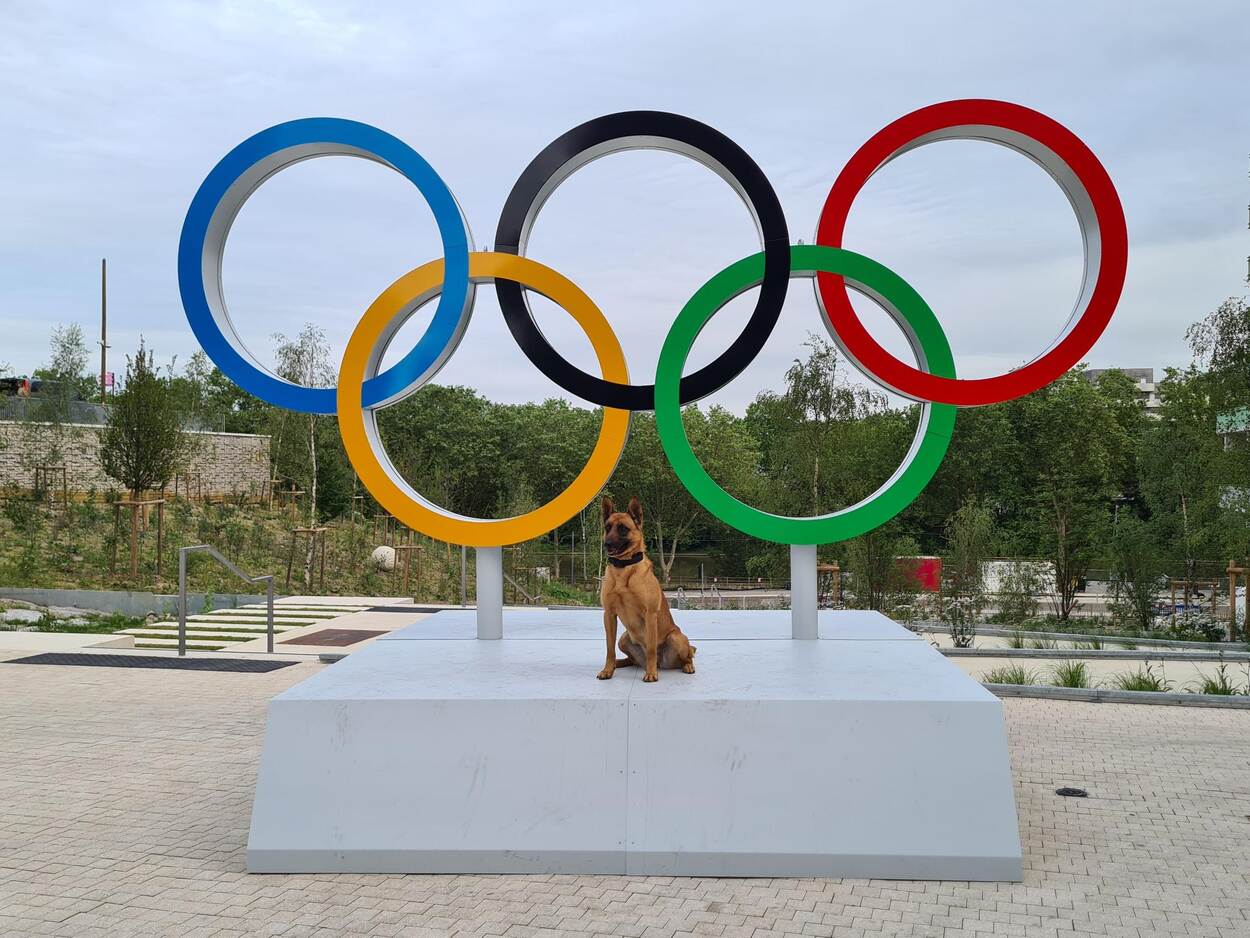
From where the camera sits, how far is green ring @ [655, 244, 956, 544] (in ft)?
24.0

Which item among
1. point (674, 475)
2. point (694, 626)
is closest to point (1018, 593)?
point (694, 626)

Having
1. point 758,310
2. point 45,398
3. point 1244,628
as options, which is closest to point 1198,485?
point 1244,628

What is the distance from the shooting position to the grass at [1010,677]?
11.5 metres

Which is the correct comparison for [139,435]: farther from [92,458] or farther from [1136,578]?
[1136,578]

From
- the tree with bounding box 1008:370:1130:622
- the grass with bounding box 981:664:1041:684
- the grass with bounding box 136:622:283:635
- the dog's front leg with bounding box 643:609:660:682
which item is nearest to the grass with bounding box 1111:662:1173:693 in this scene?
the grass with bounding box 981:664:1041:684

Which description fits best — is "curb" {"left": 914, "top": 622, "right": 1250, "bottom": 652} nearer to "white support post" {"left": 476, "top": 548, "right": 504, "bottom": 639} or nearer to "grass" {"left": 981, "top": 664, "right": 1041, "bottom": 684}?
"grass" {"left": 981, "top": 664, "right": 1041, "bottom": 684}

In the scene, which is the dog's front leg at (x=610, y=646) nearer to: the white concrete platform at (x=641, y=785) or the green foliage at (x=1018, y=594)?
the white concrete platform at (x=641, y=785)

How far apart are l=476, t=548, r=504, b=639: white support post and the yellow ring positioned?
26 cm

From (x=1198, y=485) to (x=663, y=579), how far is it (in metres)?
16.3

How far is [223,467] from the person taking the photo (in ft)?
104

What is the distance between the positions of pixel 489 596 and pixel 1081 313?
4.69 meters

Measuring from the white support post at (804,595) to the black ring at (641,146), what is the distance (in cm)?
140

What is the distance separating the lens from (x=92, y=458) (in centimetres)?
2764

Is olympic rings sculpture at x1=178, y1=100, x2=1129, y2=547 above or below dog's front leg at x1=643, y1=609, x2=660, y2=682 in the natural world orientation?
above
